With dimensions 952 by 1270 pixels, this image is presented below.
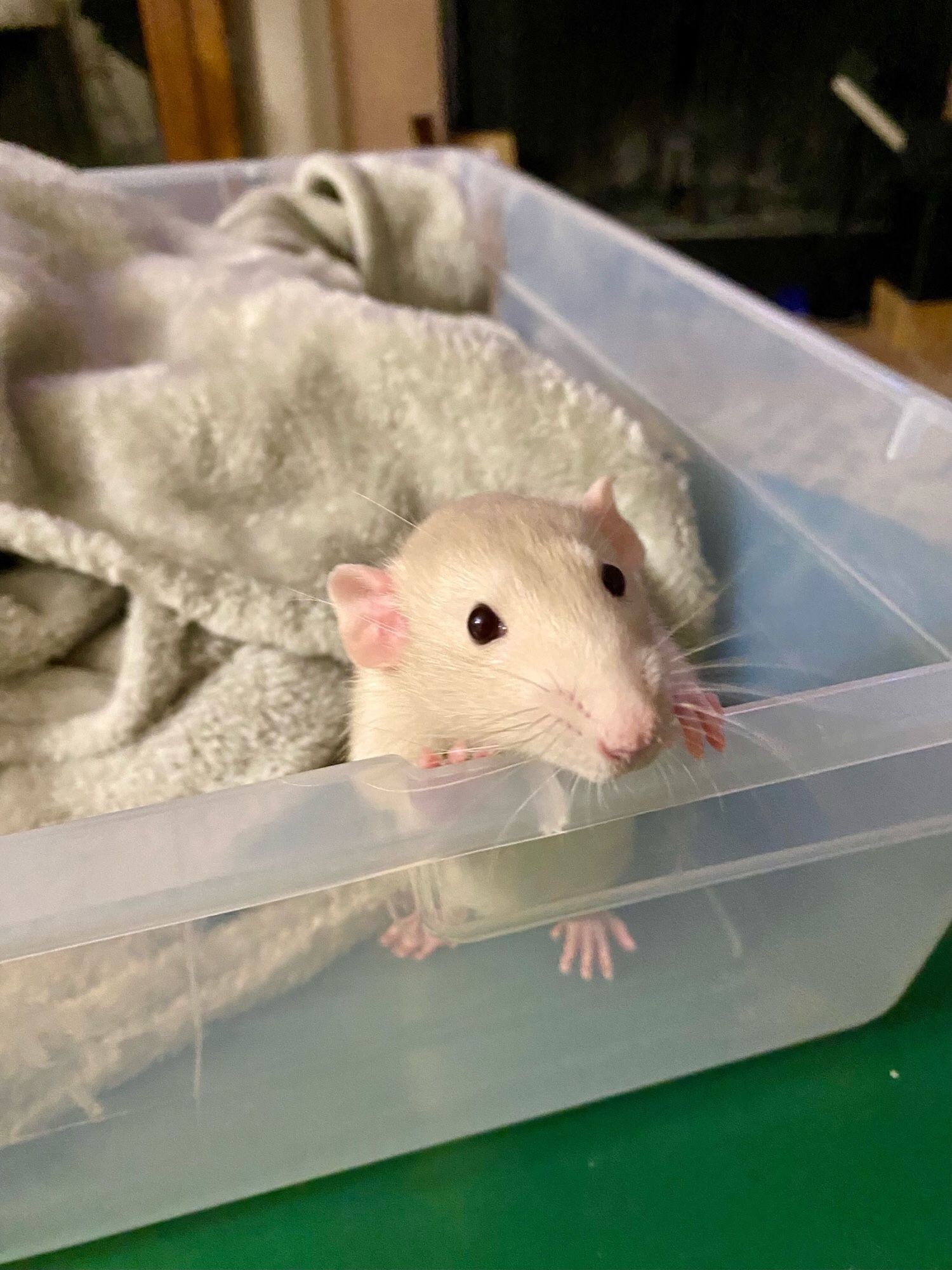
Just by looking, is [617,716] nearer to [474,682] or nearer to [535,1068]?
[474,682]

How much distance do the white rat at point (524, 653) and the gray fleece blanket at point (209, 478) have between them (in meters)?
0.16

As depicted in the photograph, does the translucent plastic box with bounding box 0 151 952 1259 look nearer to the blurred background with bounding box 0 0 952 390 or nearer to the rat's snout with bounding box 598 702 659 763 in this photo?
the rat's snout with bounding box 598 702 659 763

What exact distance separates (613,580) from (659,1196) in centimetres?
39

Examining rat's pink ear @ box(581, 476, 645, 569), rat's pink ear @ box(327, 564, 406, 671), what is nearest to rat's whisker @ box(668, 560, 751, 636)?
rat's pink ear @ box(581, 476, 645, 569)

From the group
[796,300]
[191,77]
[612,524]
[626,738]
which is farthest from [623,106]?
[626,738]

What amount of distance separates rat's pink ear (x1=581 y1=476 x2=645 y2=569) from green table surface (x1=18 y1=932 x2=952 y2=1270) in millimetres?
363

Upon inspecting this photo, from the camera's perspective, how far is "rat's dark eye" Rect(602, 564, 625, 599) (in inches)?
24.6

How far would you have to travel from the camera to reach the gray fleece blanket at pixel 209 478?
2.67 ft

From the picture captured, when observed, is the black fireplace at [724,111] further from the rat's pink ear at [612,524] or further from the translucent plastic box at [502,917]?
the rat's pink ear at [612,524]

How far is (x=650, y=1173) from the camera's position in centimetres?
64

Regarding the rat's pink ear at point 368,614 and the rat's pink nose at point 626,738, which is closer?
the rat's pink nose at point 626,738

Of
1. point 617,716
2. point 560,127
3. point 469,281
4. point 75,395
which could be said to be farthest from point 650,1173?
point 560,127

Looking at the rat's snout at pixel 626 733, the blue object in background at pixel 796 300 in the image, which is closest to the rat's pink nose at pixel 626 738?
the rat's snout at pixel 626 733

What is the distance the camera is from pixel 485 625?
61 cm
